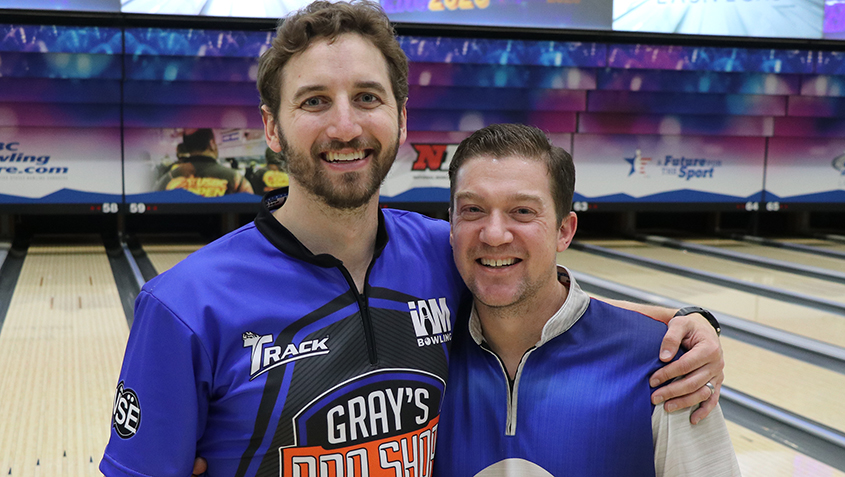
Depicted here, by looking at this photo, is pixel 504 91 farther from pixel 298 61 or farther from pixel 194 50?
pixel 298 61

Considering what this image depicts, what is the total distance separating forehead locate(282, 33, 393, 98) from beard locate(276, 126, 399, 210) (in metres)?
0.09

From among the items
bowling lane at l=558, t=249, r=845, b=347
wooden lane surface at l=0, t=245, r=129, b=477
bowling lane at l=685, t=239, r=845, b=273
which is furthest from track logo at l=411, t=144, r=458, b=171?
wooden lane surface at l=0, t=245, r=129, b=477

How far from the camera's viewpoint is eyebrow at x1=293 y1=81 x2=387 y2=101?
1.07 meters

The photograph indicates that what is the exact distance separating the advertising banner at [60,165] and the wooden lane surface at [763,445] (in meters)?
4.28

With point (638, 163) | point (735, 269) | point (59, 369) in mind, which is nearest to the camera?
point (59, 369)

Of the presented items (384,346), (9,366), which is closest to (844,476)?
(384,346)

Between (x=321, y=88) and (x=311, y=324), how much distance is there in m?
0.35

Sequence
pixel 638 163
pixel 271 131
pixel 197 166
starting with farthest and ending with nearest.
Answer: pixel 638 163
pixel 197 166
pixel 271 131

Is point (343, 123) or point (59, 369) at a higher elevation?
point (343, 123)

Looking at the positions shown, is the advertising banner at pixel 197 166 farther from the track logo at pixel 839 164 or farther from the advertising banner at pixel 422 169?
the track logo at pixel 839 164

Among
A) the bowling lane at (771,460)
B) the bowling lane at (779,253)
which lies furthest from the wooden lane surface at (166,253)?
the bowling lane at (779,253)

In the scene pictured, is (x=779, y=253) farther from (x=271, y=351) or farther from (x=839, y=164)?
(x=271, y=351)

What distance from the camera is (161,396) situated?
95 cm

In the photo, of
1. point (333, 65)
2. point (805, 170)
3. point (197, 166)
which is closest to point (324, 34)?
point (333, 65)
